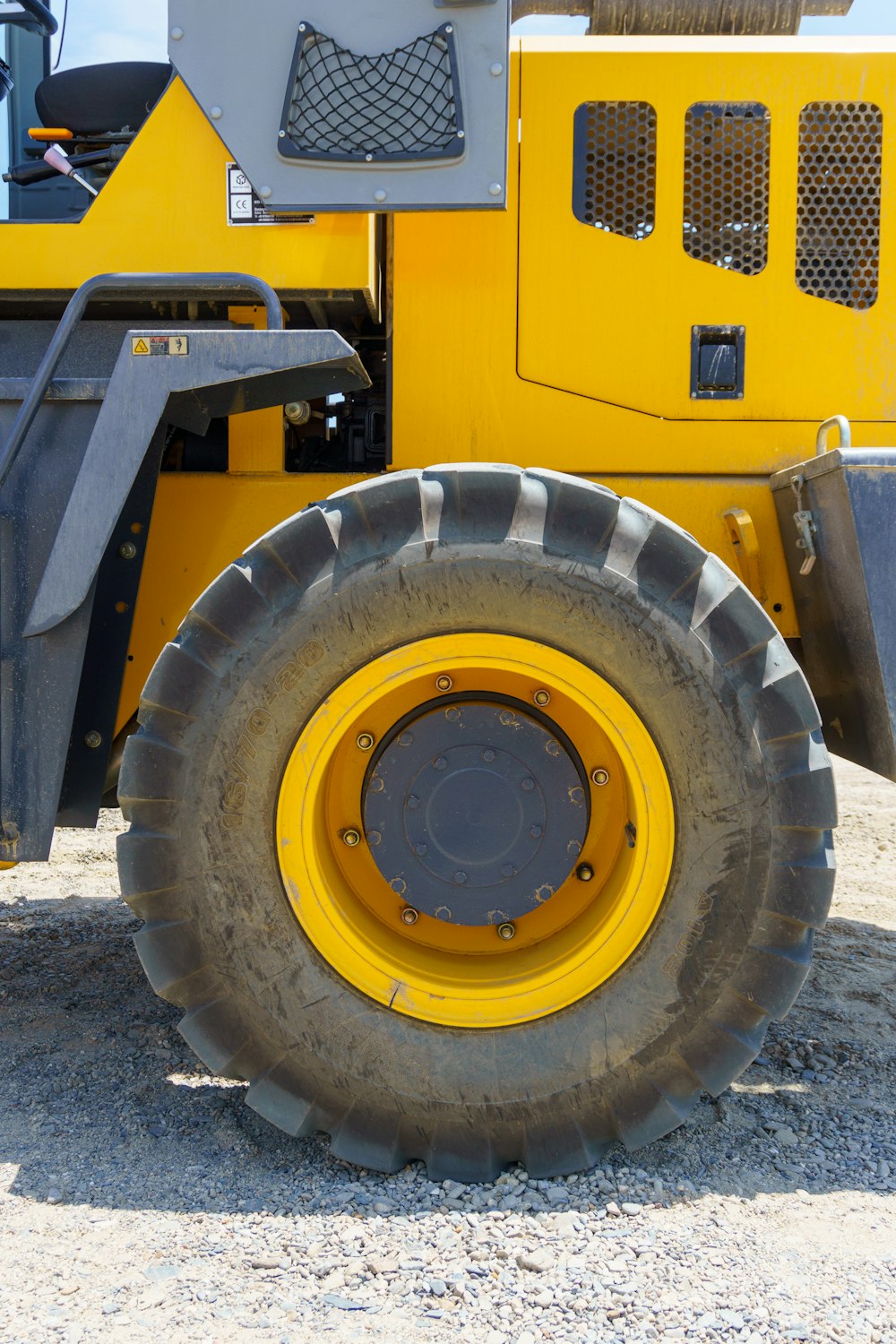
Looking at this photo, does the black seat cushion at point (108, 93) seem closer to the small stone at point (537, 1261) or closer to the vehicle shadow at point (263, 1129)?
the vehicle shadow at point (263, 1129)

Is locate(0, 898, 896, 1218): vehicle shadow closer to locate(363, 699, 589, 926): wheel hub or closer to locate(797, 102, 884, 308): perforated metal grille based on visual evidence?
locate(363, 699, 589, 926): wheel hub

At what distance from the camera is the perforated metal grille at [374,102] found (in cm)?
223

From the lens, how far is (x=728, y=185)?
262 centimetres

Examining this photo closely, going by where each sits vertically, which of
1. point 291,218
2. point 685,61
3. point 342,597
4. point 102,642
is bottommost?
point 102,642

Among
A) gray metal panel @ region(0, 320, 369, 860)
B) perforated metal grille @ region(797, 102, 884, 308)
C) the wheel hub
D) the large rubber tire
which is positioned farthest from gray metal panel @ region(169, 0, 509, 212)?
the wheel hub

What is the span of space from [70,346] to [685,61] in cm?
164

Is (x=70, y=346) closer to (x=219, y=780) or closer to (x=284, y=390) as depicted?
(x=284, y=390)

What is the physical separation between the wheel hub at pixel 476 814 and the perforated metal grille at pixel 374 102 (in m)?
1.20

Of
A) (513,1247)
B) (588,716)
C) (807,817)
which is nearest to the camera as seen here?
(513,1247)

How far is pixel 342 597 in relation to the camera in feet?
6.70

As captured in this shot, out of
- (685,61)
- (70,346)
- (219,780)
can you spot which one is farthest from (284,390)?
(685,61)

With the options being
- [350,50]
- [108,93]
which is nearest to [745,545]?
[350,50]

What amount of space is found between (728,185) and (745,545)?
0.89 meters

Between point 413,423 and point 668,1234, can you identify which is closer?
point 668,1234
